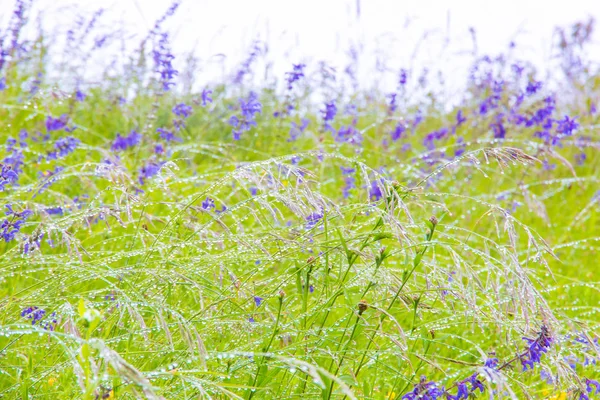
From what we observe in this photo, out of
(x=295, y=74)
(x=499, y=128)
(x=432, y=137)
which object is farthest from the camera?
(x=432, y=137)

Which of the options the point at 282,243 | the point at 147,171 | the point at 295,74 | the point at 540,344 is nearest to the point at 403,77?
the point at 295,74

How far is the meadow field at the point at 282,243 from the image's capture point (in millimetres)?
1671

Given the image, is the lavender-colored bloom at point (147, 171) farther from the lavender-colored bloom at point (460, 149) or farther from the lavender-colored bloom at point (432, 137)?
the lavender-colored bloom at point (432, 137)

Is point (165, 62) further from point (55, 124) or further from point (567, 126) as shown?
point (567, 126)

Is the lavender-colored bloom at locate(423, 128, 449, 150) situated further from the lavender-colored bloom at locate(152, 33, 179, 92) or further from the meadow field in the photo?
the lavender-colored bloom at locate(152, 33, 179, 92)

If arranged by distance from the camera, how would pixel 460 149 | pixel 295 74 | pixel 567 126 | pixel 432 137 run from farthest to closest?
pixel 460 149 → pixel 432 137 → pixel 567 126 → pixel 295 74

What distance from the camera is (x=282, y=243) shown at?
221cm

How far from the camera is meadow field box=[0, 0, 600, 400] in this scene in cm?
167

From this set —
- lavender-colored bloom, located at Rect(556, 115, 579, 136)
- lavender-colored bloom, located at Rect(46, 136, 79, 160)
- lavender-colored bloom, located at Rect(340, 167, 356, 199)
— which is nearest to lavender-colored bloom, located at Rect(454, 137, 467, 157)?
lavender-colored bloom, located at Rect(556, 115, 579, 136)

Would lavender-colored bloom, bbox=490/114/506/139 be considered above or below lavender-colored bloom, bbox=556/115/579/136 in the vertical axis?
below

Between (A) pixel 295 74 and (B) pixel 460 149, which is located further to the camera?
(B) pixel 460 149

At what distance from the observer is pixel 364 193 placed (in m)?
4.12

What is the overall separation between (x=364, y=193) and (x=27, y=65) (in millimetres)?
3095

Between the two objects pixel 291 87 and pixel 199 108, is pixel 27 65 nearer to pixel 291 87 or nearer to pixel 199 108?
pixel 199 108
